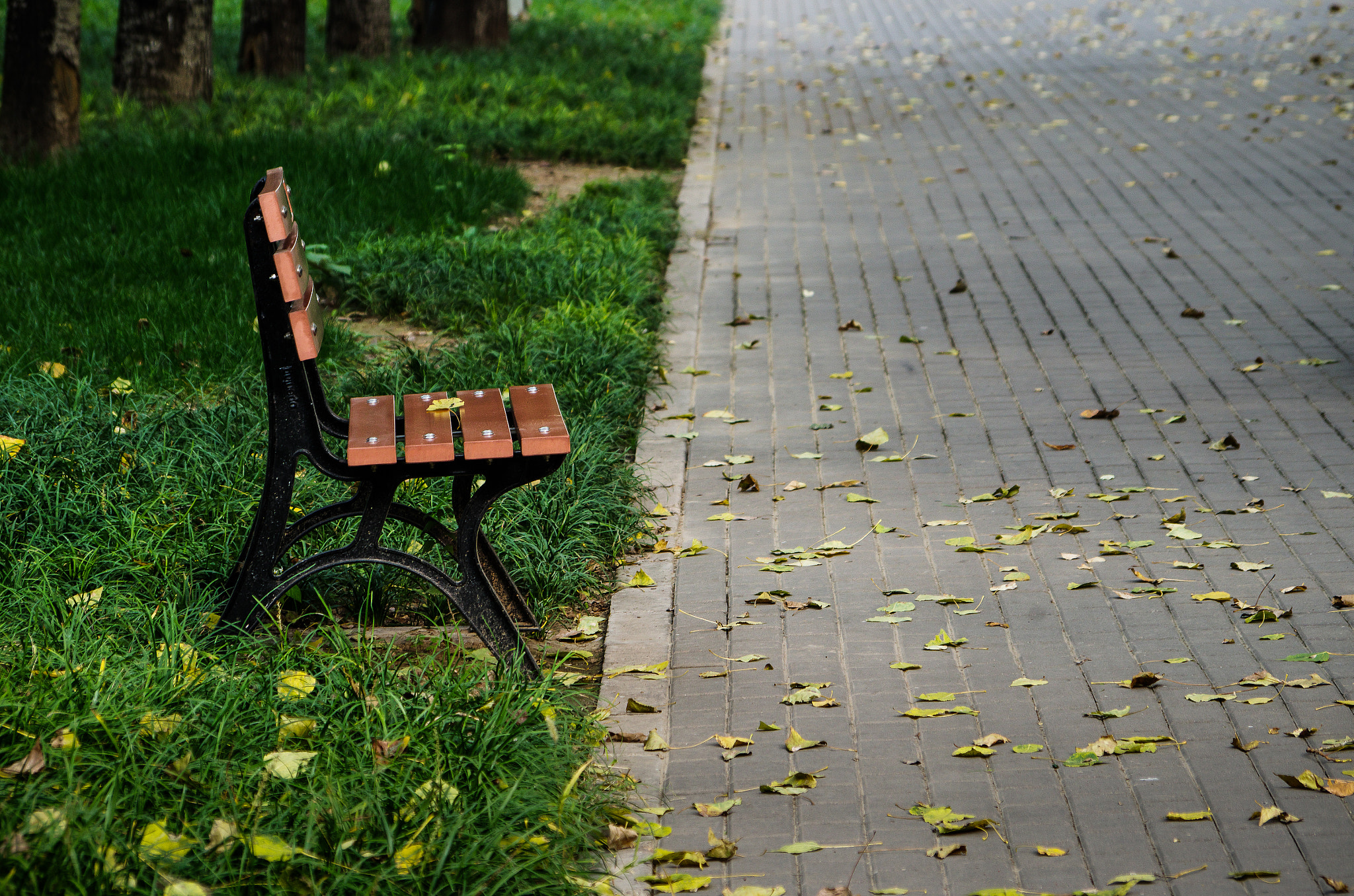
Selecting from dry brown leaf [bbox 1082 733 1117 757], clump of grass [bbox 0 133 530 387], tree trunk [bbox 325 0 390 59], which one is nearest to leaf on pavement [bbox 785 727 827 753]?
dry brown leaf [bbox 1082 733 1117 757]

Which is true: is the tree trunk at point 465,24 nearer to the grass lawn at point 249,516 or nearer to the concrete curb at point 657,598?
the grass lawn at point 249,516

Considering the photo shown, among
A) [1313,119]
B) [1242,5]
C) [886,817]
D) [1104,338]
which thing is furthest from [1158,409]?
[1242,5]

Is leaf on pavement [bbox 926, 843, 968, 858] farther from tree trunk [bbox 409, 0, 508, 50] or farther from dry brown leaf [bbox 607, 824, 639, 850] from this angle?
tree trunk [bbox 409, 0, 508, 50]

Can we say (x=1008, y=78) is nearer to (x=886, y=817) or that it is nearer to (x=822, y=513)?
(x=822, y=513)

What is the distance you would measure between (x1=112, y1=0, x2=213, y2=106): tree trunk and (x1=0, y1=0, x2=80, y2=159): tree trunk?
1547mm

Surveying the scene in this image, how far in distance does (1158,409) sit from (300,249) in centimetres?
364

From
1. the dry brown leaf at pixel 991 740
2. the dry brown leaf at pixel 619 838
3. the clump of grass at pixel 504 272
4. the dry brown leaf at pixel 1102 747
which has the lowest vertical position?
the dry brown leaf at pixel 619 838

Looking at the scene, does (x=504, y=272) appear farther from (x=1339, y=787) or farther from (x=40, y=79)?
(x=1339, y=787)

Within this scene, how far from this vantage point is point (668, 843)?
9.48ft

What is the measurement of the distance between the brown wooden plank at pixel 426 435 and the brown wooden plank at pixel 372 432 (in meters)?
0.04

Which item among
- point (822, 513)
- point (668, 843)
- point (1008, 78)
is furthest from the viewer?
point (1008, 78)

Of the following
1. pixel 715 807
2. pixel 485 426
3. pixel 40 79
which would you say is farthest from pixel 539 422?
pixel 40 79

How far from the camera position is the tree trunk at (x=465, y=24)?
1453cm

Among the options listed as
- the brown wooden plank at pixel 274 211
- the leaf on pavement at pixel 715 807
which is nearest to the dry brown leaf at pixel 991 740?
the leaf on pavement at pixel 715 807
